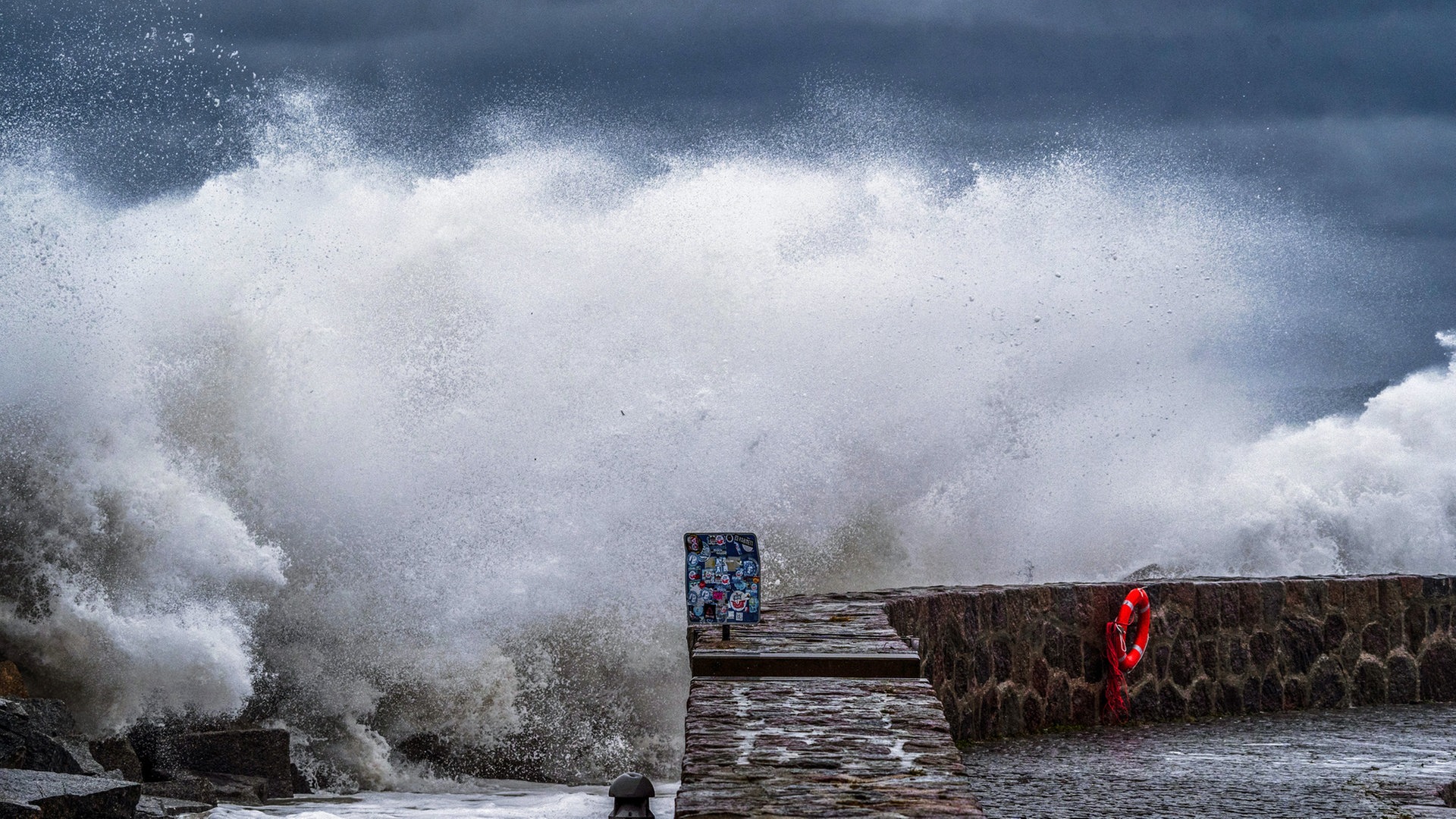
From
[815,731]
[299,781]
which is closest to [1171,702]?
[815,731]

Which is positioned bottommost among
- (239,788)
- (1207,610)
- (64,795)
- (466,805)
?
(466,805)

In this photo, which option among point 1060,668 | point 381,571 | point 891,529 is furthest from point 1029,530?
point 1060,668

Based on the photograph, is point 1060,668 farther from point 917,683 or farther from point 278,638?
point 278,638

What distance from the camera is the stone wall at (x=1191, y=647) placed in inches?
291

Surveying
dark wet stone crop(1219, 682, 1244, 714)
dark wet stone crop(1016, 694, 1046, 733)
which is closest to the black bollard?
dark wet stone crop(1016, 694, 1046, 733)

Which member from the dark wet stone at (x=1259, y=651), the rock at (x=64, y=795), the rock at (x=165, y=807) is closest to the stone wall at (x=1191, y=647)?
the dark wet stone at (x=1259, y=651)

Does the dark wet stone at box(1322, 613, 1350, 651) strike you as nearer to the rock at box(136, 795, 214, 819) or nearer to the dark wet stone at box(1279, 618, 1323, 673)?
the dark wet stone at box(1279, 618, 1323, 673)

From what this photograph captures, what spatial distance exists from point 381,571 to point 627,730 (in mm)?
2870

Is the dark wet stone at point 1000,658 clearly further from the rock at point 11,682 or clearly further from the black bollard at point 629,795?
the rock at point 11,682

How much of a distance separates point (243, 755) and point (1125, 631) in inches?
223

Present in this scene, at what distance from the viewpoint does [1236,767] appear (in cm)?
662

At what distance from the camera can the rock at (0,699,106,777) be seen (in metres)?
7.52

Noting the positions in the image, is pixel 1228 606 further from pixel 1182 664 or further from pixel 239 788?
pixel 239 788

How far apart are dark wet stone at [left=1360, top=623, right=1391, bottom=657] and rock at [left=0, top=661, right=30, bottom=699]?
26.1ft
